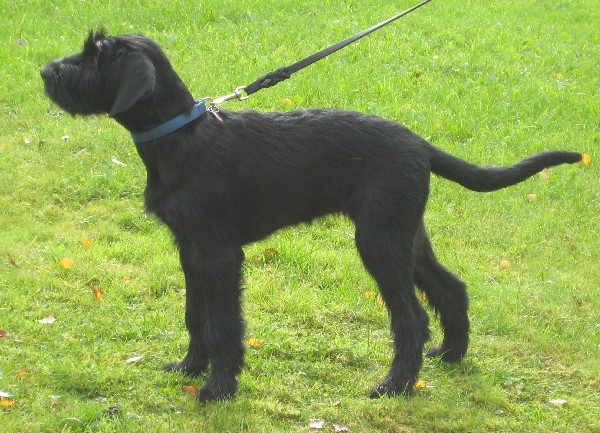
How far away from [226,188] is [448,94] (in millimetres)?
5486

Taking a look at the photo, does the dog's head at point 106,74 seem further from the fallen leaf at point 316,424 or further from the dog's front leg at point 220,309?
the fallen leaf at point 316,424

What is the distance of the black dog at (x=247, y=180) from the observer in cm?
476

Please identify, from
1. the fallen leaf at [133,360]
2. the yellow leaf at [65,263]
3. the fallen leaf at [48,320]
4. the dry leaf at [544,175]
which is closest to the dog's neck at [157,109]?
the fallen leaf at [133,360]

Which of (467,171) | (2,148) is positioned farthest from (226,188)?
(2,148)

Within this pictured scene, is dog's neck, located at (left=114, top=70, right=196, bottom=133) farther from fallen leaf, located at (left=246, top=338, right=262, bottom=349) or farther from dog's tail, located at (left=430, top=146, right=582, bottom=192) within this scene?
fallen leaf, located at (left=246, top=338, right=262, bottom=349)

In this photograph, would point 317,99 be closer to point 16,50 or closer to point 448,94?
point 448,94

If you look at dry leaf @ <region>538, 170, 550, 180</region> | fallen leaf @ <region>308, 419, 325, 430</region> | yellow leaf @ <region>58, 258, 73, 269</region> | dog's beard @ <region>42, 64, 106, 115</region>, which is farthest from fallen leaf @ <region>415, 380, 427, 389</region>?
dry leaf @ <region>538, 170, 550, 180</region>

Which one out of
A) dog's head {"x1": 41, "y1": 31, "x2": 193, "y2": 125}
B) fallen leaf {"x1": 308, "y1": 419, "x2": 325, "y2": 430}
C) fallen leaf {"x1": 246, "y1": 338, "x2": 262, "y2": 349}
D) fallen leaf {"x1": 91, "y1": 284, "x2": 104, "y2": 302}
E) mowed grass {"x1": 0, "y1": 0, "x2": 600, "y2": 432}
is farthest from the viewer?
fallen leaf {"x1": 91, "y1": 284, "x2": 104, "y2": 302}

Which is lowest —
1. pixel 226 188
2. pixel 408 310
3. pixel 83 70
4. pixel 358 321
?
pixel 358 321

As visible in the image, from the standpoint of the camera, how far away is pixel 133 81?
458 cm

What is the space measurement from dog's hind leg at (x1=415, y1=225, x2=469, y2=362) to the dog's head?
1843 millimetres

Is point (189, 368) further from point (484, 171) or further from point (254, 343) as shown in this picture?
point (484, 171)

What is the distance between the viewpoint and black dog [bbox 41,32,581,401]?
15.6 feet

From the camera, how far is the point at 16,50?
9984mm
